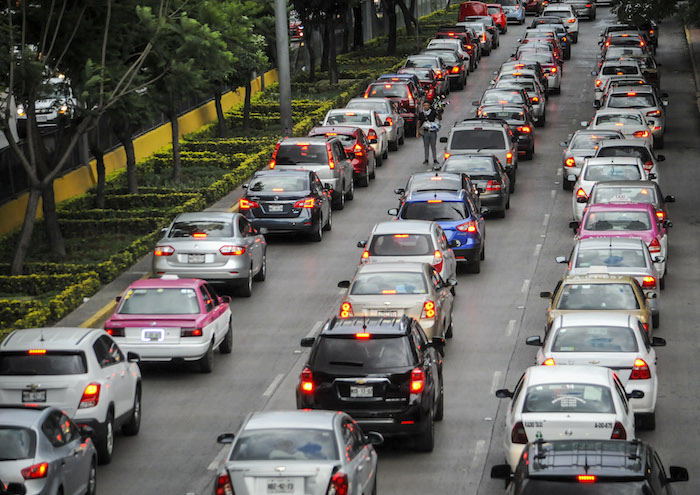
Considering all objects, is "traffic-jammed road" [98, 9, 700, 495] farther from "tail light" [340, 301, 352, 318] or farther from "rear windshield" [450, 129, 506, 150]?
"rear windshield" [450, 129, 506, 150]

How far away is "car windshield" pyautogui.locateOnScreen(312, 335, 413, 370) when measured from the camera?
1727 centimetres

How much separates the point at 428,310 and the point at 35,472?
8.97 metres

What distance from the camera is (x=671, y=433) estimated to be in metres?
18.8

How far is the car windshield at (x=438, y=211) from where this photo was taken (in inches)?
1133

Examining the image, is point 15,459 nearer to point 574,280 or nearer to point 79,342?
point 79,342

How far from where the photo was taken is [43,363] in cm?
1736

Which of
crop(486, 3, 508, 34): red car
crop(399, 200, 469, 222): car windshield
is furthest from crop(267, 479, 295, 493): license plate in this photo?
crop(486, 3, 508, 34): red car

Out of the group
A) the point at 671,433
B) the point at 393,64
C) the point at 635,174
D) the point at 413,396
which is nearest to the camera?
the point at 413,396

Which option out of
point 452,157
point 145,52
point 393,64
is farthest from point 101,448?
point 393,64

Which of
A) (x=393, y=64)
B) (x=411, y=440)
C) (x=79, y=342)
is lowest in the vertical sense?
(x=393, y=64)

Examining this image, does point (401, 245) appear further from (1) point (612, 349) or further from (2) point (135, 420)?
(2) point (135, 420)

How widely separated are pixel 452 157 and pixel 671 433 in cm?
1704

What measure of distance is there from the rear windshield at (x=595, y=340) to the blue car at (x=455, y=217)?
943cm

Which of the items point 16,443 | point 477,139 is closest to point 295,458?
point 16,443
